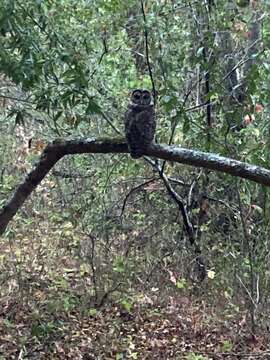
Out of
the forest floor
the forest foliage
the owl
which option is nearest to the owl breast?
the owl

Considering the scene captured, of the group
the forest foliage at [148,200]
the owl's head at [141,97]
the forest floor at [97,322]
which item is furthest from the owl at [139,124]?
the forest floor at [97,322]

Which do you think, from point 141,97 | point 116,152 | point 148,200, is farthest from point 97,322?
point 141,97

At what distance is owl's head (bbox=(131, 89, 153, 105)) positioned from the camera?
3.72m

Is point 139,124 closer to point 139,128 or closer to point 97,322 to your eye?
point 139,128

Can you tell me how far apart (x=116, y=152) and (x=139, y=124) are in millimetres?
281

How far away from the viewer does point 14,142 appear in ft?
22.5

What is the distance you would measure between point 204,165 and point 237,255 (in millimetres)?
2297

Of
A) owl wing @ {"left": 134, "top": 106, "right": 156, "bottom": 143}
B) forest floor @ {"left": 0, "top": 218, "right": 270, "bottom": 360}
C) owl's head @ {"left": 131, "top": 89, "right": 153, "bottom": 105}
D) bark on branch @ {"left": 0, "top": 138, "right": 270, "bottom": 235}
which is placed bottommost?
forest floor @ {"left": 0, "top": 218, "right": 270, "bottom": 360}

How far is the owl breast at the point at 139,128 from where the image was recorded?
3428 mm

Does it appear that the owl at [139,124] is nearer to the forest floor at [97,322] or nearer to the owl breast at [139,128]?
the owl breast at [139,128]

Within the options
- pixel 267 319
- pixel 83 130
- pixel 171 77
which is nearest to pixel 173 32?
pixel 171 77

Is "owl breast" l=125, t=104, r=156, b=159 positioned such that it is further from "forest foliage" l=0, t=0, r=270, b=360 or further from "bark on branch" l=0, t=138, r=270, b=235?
"forest foliage" l=0, t=0, r=270, b=360

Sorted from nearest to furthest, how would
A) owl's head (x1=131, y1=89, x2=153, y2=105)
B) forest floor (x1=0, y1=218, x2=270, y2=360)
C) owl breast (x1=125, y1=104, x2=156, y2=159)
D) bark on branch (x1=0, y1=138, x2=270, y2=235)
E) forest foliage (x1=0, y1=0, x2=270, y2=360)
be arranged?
bark on branch (x1=0, y1=138, x2=270, y2=235) < owl breast (x1=125, y1=104, x2=156, y2=159) < owl's head (x1=131, y1=89, x2=153, y2=105) < forest foliage (x1=0, y1=0, x2=270, y2=360) < forest floor (x1=0, y1=218, x2=270, y2=360)

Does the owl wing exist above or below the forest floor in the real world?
above
